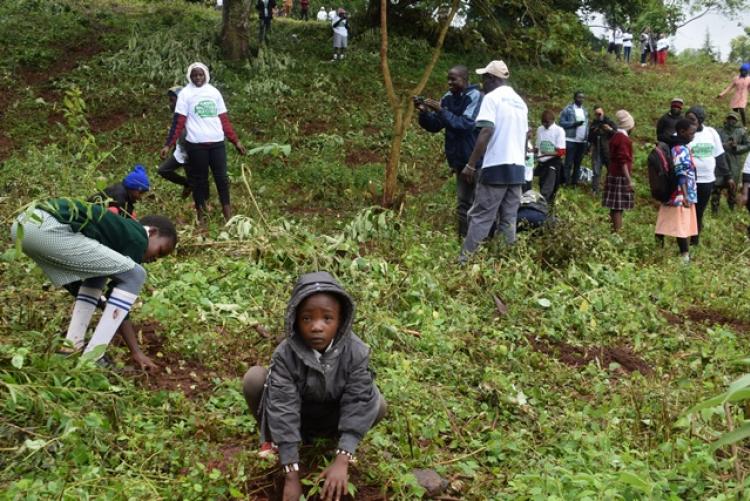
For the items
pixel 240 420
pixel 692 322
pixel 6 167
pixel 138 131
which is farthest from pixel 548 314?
pixel 138 131

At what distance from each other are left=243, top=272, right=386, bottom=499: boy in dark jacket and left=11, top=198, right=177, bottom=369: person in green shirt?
112cm

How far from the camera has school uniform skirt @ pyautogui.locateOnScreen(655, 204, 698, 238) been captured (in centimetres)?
811

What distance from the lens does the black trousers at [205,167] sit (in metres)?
7.71

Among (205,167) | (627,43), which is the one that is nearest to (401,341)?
(205,167)

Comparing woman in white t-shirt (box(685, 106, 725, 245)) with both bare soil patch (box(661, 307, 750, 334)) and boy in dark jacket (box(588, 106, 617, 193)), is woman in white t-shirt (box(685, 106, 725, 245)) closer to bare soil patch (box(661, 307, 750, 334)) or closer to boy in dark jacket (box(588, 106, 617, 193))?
bare soil patch (box(661, 307, 750, 334))

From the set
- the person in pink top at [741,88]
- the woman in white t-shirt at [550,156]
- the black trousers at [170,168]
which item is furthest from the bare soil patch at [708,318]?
the person in pink top at [741,88]

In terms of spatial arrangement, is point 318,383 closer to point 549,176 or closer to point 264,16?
point 549,176

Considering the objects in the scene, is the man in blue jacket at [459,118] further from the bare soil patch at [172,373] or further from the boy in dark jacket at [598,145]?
the boy in dark jacket at [598,145]

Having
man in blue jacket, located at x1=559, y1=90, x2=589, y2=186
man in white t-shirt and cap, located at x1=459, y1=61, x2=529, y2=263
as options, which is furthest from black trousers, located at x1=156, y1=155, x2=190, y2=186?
man in blue jacket, located at x1=559, y1=90, x2=589, y2=186

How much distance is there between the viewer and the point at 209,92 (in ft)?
25.1

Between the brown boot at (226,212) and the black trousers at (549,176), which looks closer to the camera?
the brown boot at (226,212)

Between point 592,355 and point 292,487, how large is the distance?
3.05 meters

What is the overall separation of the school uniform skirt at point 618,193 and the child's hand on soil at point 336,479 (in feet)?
22.3

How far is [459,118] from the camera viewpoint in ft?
24.5
